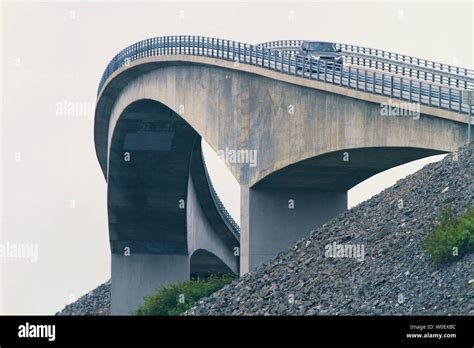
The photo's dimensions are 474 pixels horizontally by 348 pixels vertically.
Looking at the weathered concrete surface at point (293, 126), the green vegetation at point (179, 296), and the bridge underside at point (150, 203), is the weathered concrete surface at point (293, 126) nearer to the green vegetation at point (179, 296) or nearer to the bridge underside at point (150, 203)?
the green vegetation at point (179, 296)

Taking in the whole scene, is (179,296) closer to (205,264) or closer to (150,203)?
(150,203)

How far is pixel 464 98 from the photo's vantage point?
145 feet

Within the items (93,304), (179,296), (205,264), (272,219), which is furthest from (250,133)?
(205,264)

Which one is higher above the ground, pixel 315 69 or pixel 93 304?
pixel 315 69

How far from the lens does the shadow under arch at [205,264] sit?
92.1m

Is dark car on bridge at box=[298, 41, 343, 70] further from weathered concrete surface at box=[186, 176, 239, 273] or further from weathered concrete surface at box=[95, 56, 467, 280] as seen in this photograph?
weathered concrete surface at box=[186, 176, 239, 273]

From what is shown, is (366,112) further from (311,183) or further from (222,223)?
(222,223)

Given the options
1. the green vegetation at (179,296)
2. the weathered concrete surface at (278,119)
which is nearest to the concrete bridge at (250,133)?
the weathered concrete surface at (278,119)

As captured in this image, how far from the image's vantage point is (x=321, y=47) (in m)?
63.8

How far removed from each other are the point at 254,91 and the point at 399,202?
47.4 ft

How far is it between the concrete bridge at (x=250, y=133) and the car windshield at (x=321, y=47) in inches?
27.3

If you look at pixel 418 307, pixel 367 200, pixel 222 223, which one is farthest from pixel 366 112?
pixel 222 223

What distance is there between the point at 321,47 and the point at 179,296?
16.1 metres

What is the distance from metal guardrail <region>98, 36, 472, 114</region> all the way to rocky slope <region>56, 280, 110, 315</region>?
21924mm
